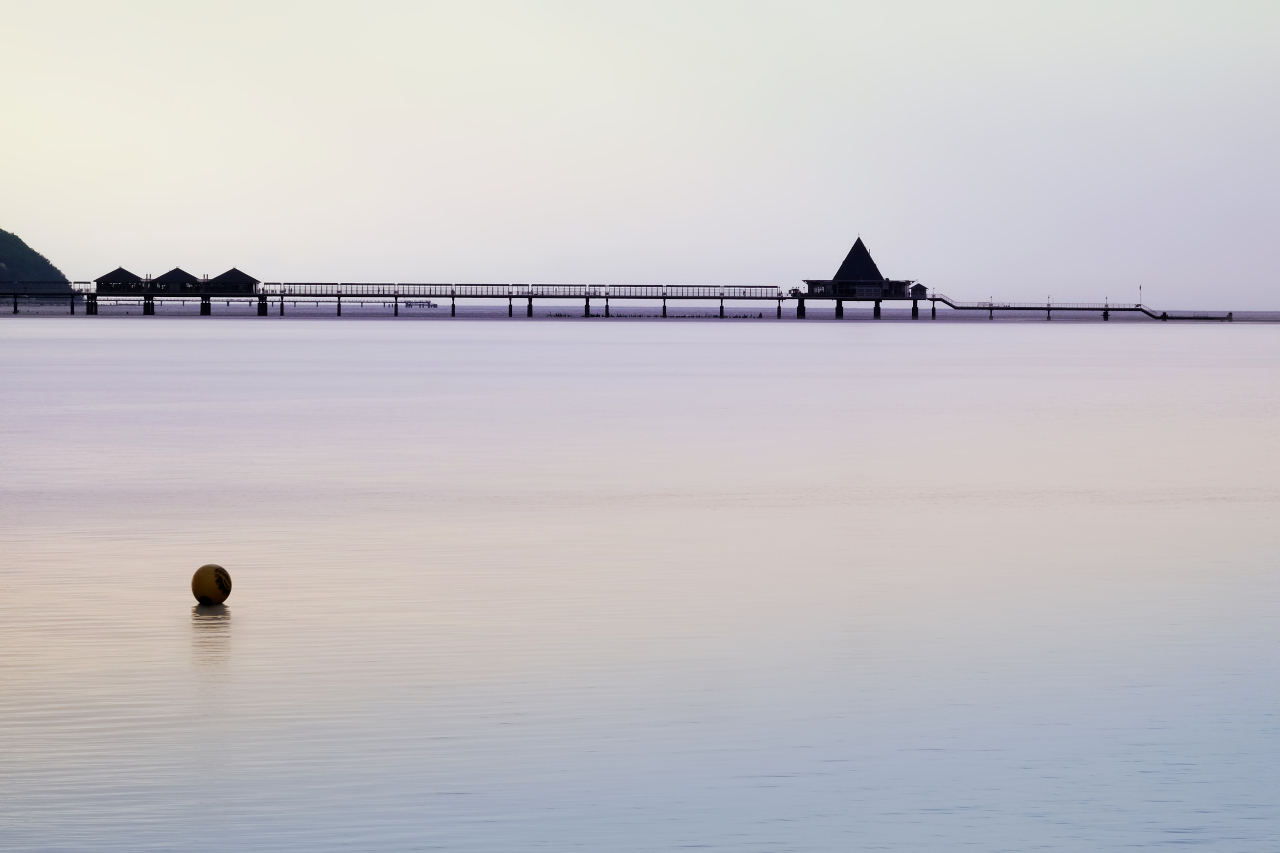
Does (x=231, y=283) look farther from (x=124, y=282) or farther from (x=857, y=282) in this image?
(x=857, y=282)

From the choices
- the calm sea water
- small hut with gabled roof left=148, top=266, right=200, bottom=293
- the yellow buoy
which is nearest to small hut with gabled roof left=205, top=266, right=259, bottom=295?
small hut with gabled roof left=148, top=266, right=200, bottom=293

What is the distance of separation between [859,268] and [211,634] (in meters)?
165

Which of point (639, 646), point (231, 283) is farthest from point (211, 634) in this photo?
point (231, 283)

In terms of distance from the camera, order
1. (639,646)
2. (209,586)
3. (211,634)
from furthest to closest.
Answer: (209,586) < (211,634) < (639,646)

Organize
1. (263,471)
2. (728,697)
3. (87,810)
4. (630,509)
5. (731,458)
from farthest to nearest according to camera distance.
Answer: (731,458), (263,471), (630,509), (728,697), (87,810)

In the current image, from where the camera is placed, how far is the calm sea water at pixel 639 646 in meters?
8.26

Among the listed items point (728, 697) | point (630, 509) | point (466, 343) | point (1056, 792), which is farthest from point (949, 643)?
point (466, 343)

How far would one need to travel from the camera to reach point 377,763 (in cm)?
896

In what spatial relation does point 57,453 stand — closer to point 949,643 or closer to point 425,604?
point 425,604

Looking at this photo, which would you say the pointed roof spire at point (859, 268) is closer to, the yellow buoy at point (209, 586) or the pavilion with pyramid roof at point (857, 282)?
the pavilion with pyramid roof at point (857, 282)

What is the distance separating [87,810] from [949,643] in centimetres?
673

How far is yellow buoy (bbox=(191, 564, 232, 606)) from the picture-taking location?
13461mm

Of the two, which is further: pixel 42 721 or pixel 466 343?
pixel 466 343

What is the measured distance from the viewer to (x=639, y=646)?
1199 centimetres
